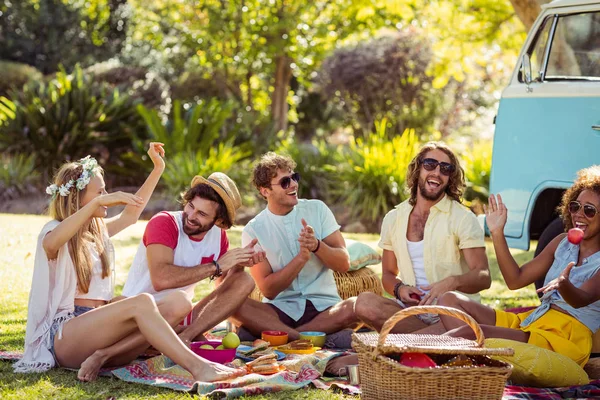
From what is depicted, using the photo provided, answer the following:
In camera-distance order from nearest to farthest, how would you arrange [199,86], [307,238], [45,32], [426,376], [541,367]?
[426,376], [541,367], [307,238], [199,86], [45,32]

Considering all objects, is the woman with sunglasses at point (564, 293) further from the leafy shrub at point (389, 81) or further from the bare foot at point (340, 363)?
the leafy shrub at point (389, 81)

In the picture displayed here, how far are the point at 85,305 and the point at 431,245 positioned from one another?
7.05 feet

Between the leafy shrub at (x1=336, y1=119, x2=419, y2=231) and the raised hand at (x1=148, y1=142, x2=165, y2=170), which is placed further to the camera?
the leafy shrub at (x1=336, y1=119, x2=419, y2=231)

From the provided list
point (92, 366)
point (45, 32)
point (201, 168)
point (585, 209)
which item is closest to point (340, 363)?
point (92, 366)

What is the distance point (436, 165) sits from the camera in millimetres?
5410

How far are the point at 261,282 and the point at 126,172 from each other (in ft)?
33.7

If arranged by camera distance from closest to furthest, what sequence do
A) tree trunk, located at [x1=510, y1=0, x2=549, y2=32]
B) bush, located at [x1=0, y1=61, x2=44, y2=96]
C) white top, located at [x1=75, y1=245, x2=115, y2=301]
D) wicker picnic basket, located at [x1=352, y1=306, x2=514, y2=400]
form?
1. wicker picnic basket, located at [x1=352, y1=306, x2=514, y2=400]
2. white top, located at [x1=75, y1=245, x2=115, y2=301]
3. tree trunk, located at [x1=510, y1=0, x2=549, y2=32]
4. bush, located at [x1=0, y1=61, x2=44, y2=96]

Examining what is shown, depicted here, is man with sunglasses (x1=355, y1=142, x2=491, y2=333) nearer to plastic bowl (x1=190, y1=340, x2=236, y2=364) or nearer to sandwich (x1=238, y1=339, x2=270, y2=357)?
sandwich (x1=238, y1=339, x2=270, y2=357)

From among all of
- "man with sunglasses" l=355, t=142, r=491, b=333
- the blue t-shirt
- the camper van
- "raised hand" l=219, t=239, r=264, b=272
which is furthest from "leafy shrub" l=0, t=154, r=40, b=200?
the blue t-shirt

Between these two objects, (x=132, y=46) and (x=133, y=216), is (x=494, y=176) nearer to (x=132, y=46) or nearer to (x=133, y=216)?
(x=133, y=216)

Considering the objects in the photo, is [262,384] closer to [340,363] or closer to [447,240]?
[340,363]

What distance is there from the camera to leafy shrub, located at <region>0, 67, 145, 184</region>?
49.5 feet

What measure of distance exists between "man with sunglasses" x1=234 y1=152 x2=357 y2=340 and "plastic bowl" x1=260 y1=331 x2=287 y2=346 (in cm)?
14

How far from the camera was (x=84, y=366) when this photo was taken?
455 cm
